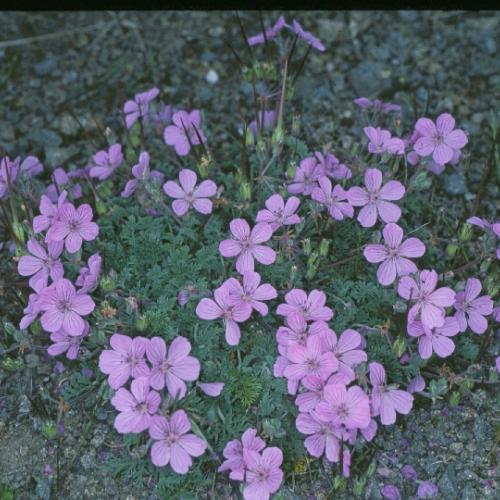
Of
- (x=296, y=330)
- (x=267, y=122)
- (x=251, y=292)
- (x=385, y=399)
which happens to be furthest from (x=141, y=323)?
(x=267, y=122)

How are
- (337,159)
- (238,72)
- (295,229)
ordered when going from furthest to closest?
(238,72) < (337,159) < (295,229)

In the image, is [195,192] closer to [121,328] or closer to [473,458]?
[121,328]

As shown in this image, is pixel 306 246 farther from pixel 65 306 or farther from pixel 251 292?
pixel 65 306

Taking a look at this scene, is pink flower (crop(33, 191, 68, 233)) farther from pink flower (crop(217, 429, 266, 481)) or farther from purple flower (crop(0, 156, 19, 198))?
pink flower (crop(217, 429, 266, 481))

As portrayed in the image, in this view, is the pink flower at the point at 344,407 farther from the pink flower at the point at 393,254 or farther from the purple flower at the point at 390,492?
the pink flower at the point at 393,254

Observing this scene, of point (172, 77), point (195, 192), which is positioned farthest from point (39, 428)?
point (172, 77)
